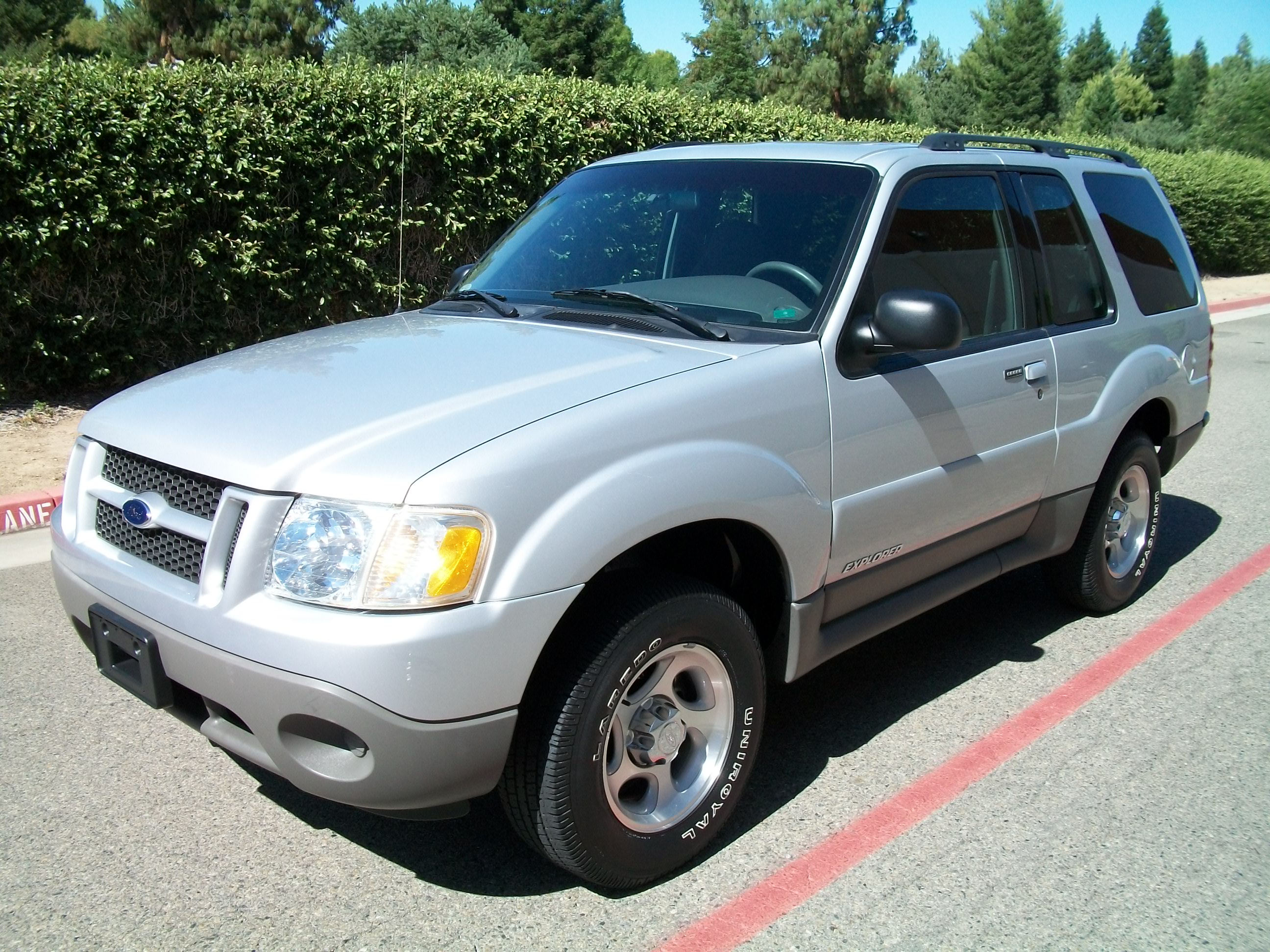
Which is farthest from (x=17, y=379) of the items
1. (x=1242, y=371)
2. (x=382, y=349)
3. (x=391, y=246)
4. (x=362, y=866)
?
(x=1242, y=371)

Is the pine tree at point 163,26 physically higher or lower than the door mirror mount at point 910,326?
higher

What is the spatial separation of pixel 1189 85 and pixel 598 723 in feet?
335

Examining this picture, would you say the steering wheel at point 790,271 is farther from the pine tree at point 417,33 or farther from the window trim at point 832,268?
the pine tree at point 417,33

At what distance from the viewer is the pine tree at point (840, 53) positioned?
178ft

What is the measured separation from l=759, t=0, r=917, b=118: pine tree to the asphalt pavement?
5349 centimetres

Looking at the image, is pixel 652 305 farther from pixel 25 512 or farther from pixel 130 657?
pixel 25 512

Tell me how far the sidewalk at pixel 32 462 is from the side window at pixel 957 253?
4.78 m

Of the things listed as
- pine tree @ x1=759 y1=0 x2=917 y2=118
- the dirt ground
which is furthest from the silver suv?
pine tree @ x1=759 y1=0 x2=917 y2=118

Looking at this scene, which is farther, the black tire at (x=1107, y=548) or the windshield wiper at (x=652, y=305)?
the black tire at (x=1107, y=548)

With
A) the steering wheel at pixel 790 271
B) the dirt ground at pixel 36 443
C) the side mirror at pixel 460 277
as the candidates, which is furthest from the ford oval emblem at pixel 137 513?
the dirt ground at pixel 36 443

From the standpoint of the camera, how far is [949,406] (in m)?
3.67

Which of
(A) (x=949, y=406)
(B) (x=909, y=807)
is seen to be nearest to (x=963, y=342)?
(A) (x=949, y=406)

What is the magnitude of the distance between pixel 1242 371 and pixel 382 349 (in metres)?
11.7

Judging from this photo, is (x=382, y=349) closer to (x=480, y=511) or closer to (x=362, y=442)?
(x=362, y=442)
